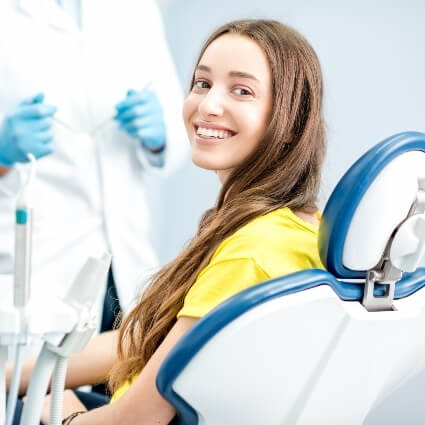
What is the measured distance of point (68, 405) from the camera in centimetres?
127

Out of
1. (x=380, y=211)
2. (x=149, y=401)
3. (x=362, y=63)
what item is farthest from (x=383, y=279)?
(x=362, y=63)

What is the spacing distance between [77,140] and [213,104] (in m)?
0.81

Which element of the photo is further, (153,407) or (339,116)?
(339,116)

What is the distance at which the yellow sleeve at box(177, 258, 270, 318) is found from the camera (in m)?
0.91

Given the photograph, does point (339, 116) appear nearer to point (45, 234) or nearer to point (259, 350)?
point (45, 234)

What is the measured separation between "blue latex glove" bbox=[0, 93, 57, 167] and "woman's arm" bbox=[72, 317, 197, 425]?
35.5 inches

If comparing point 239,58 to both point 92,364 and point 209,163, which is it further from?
point 92,364

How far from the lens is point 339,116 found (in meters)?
2.33

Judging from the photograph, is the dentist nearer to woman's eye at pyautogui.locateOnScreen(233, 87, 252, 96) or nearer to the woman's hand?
the woman's hand

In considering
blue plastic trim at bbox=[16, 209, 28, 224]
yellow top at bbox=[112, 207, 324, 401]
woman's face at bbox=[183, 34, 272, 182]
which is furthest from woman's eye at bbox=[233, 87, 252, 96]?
blue plastic trim at bbox=[16, 209, 28, 224]

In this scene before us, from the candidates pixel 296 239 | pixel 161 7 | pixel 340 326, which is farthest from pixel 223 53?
pixel 161 7

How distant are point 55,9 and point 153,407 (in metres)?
1.22

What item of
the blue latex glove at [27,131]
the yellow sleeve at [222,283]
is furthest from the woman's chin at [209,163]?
the blue latex glove at [27,131]

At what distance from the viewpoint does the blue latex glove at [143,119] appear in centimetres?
187
